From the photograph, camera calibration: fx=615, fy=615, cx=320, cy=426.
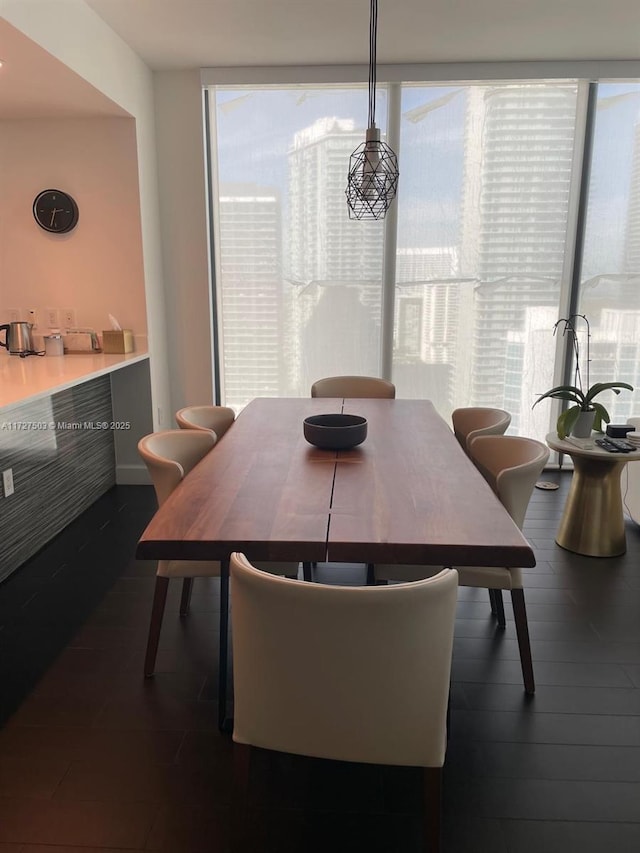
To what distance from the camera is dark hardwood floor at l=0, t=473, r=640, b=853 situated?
159 cm

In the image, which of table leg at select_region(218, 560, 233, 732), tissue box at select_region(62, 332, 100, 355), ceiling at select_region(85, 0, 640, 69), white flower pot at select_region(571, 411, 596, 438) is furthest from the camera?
tissue box at select_region(62, 332, 100, 355)

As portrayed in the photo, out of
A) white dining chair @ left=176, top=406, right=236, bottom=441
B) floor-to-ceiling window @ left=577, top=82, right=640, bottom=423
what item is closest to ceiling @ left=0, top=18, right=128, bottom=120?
white dining chair @ left=176, top=406, right=236, bottom=441

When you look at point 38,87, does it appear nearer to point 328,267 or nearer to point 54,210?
point 54,210

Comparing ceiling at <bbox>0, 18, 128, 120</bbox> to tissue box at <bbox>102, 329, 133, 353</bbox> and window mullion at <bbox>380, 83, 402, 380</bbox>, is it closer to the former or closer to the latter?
tissue box at <bbox>102, 329, 133, 353</bbox>

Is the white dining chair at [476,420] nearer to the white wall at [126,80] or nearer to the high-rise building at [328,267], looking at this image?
the high-rise building at [328,267]

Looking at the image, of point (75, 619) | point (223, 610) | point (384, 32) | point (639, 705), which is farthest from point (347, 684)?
point (384, 32)

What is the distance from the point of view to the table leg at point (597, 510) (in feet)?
10.3

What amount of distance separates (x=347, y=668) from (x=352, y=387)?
2.70m

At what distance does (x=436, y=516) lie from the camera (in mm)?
1742

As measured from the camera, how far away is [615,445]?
3.13 meters

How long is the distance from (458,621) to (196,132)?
3.59 m

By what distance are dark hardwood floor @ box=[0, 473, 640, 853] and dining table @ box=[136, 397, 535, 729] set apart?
27 centimetres

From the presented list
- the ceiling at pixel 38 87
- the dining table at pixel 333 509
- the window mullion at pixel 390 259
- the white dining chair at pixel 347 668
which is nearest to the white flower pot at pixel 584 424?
the dining table at pixel 333 509

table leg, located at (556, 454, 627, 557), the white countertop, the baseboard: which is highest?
the white countertop
